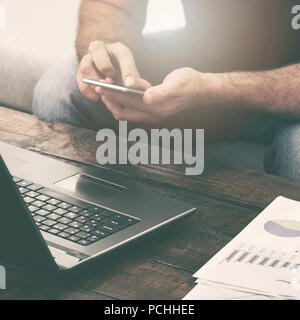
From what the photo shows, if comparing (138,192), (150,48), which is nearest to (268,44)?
(150,48)

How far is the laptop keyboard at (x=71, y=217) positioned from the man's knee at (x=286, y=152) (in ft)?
A: 1.97

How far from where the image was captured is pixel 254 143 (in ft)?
5.09

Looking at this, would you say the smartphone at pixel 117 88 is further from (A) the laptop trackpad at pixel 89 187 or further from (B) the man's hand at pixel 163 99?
(A) the laptop trackpad at pixel 89 187

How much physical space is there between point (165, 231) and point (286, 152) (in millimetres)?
583

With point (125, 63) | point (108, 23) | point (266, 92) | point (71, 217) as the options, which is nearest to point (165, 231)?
point (71, 217)

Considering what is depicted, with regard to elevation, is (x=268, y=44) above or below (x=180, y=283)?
above

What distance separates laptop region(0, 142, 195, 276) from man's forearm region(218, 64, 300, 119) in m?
0.57

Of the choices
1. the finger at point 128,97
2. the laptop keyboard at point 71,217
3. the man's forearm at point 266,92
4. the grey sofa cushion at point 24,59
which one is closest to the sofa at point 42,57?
the grey sofa cushion at point 24,59

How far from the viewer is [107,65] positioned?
1213mm

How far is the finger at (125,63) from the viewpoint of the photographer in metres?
1.13

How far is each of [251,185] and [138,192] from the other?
0.69 ft

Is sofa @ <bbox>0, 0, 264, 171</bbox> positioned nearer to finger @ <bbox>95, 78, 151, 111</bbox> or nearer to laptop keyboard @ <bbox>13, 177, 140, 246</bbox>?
finger @ <bbox>95, 78, 151, 111</bbox>

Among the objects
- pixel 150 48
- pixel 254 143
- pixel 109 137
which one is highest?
pixel 150 48

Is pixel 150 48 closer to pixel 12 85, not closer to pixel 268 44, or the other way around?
pixel 268 44
